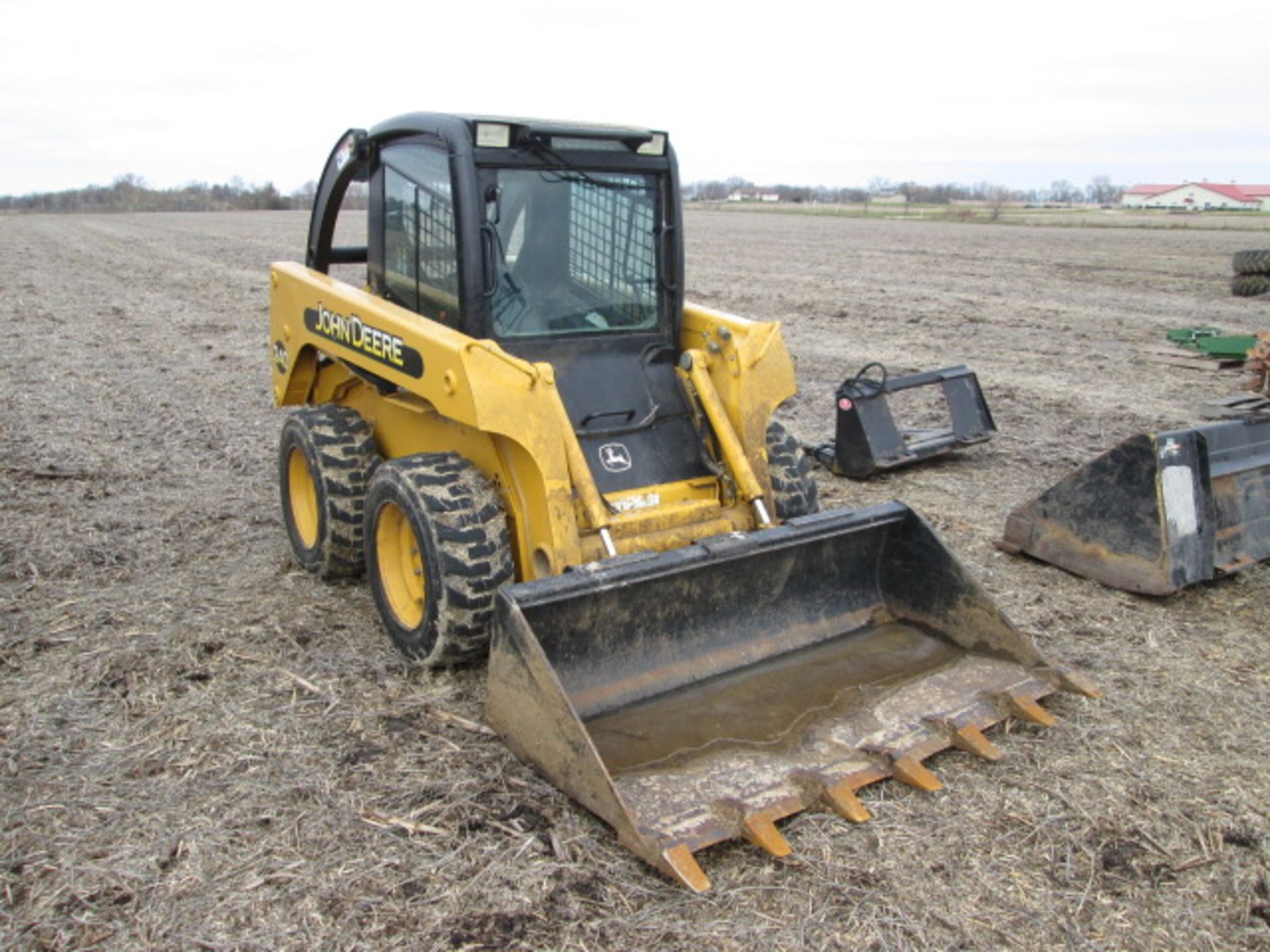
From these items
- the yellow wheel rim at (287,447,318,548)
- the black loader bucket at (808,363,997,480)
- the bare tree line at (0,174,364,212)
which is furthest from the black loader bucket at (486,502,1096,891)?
the bare tree line at (0,174,364,212)

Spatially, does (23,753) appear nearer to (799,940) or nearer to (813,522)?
(799,940)

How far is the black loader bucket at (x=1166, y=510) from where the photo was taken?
4797mm

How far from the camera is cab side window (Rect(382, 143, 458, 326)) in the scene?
4355 millimetres

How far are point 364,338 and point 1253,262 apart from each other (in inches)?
628

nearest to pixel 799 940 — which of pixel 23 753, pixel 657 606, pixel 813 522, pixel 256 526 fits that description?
pixel 657 606

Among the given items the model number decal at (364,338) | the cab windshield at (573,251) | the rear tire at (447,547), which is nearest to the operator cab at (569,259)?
the cab windshield at (573,251)

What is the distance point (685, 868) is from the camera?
2.92m

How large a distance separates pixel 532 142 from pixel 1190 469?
126 inches

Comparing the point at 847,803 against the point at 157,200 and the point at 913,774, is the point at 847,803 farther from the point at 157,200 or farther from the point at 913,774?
the point at 157,200

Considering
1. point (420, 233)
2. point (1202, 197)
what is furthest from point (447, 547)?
point (1202, 197)

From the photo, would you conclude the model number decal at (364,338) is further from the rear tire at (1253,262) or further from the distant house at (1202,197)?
the distant house at (1202,197)

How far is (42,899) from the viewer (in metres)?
2.88

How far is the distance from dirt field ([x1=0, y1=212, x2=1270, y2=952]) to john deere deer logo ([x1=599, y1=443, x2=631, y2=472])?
973mm

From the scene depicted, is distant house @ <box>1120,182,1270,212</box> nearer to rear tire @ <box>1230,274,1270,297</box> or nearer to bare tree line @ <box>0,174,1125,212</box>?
bare tree line @ <box>0,174,1125,212</box>
